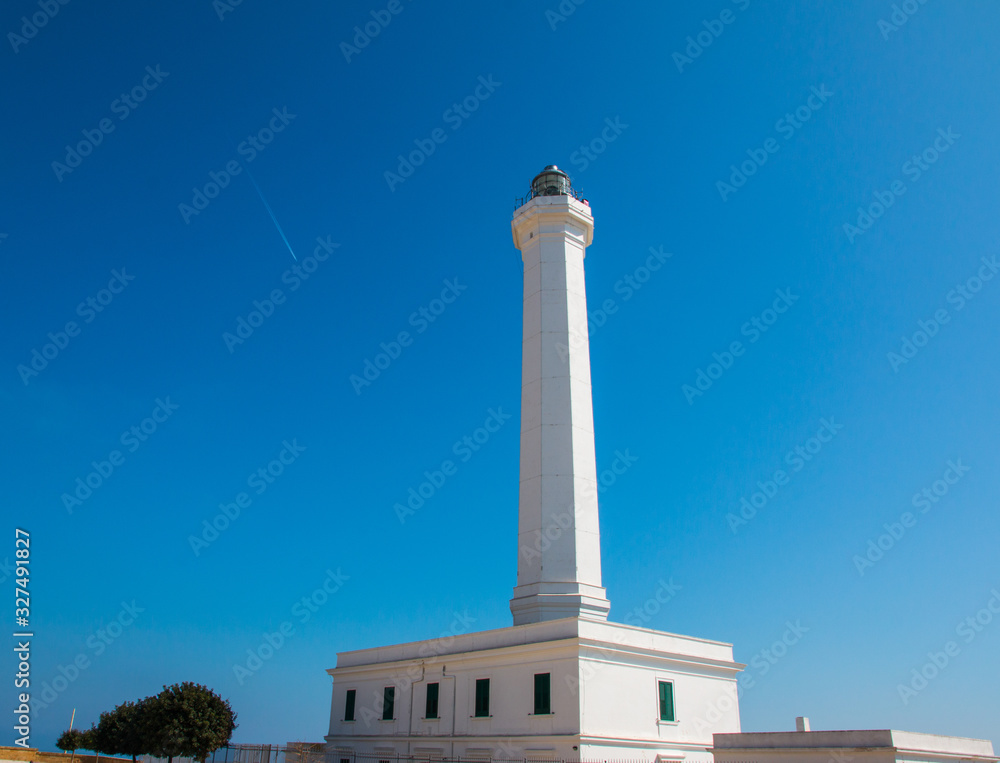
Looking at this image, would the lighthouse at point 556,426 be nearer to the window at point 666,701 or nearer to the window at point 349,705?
the window at point 666,701

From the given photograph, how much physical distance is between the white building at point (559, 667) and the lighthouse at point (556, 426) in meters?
0.05

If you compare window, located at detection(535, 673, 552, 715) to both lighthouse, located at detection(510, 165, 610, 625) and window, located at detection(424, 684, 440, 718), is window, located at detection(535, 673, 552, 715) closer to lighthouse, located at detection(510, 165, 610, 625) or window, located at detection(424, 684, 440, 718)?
lighthouse, located at detection(510, 165, 610, 625)

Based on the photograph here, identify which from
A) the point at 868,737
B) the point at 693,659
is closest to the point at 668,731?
the point at 693,659

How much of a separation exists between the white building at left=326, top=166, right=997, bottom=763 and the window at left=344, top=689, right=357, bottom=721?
3.5 inches

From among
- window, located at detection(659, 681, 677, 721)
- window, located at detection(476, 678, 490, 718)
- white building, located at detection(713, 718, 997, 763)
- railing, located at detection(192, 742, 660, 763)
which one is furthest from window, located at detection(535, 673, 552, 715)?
white building, located at detection(713, 718, 997, 763)

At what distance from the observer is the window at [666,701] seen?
23.4m

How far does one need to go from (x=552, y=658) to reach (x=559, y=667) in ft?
1.32

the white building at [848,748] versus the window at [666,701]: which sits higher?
the window at [666,701]

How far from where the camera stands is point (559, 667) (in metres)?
21.9

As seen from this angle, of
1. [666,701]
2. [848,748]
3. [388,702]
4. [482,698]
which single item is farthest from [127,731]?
[848,748]

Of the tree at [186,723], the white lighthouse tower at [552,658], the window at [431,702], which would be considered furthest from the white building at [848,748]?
the tree at [186,723]

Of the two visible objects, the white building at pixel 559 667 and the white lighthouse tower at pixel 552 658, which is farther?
the white lighthouse tower at pixel 552 658

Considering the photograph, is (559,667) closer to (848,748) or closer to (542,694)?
(542,694)

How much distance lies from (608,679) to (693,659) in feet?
15.2
